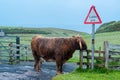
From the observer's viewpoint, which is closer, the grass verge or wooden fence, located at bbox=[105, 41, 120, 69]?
the grass verge

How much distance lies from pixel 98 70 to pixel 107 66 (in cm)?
45

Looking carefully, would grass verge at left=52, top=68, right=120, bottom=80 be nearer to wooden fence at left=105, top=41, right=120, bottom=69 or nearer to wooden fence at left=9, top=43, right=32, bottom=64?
wooden fence at left=105, top=41, right=120, bottom=69

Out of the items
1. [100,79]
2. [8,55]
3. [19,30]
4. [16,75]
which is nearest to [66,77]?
[100,79]

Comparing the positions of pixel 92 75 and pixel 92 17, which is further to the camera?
pixel 92 17

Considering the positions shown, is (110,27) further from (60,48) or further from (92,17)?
(92,17)

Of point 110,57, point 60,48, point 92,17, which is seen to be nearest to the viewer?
point 92,17

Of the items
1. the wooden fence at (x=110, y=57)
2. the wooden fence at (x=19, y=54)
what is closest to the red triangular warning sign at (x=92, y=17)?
the wooden fence at (x=110, y=57)

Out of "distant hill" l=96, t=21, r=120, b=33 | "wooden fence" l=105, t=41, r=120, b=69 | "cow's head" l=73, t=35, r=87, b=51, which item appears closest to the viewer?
"wooden fence" l=105, t=41, r=120, b=69

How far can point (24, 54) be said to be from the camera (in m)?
33.2

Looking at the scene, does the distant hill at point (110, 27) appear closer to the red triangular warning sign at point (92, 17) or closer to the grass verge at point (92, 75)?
the grass verge at point (92, 75)

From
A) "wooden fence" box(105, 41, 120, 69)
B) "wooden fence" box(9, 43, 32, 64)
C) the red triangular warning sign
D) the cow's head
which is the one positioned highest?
the red triangular warning sign

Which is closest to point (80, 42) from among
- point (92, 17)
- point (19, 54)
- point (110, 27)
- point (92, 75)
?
point (92, 17)

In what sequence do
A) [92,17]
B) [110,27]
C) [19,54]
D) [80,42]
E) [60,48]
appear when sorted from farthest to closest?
1. [110,27]
2. [19,54]
3. [60,48]
4. [80,42]
5. [92,17]

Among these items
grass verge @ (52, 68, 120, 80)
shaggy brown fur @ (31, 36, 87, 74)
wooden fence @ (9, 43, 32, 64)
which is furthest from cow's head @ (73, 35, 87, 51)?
wooden fence @ (9, 43, 32, 64)
